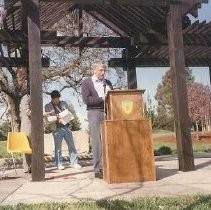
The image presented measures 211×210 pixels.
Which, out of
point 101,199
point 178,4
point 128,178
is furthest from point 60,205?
point 178,4

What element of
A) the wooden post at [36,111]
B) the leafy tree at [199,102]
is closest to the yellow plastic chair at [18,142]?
the wooden post at [36,111]

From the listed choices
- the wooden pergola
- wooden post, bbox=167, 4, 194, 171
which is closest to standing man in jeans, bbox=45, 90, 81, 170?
the wooden pergola

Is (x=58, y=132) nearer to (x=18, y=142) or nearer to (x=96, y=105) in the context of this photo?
(x=18, y=142)

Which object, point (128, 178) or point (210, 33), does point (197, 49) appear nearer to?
point (210, 33)

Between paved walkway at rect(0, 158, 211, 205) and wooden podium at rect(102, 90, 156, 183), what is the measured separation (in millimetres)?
245

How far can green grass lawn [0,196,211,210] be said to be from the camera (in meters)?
5.06

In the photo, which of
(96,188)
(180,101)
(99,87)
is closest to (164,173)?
(180,101)

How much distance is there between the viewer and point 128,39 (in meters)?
13.5

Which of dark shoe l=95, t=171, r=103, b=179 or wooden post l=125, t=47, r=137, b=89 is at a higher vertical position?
wooden post l=125, t=47, r=137, b=89

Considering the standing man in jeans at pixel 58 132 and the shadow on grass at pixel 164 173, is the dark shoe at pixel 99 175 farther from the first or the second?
the standing man in jeans at pixel 58 132

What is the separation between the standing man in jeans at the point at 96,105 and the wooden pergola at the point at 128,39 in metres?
0.76

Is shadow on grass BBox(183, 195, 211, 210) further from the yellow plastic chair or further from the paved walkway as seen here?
the yellow plastic chair

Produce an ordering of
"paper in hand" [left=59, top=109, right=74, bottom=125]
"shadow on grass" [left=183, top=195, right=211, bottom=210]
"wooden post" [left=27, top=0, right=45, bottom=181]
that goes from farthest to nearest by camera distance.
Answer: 1. "paper in hand" [left=59, top=109, right=74, bottom=125]
2. "wooden post" [left=27, top=0, right=45, bottom=181]
3. "shadow on grass" [left=183, top=195, right=211, bottom=210]

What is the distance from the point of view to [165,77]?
73.7 m
